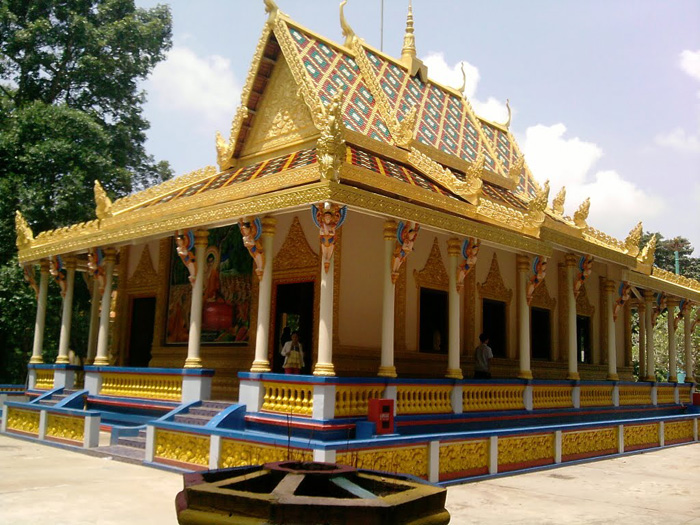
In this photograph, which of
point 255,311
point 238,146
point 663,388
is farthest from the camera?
point 663,388

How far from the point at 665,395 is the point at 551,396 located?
19.3 ft

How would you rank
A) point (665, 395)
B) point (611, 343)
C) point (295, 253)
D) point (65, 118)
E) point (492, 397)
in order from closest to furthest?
point (492, 397), point (295, 253), point (611, 343), point (665, 395), point (65, 118)

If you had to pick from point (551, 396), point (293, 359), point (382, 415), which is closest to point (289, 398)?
point (382, 415)

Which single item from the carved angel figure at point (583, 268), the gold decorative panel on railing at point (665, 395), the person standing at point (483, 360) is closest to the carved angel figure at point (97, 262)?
the person standing at point (483, 360)

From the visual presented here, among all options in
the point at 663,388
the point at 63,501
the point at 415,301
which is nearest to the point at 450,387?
the point at 415,301

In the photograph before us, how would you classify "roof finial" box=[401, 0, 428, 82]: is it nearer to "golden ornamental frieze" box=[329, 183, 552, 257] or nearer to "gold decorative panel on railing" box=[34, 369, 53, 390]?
"golden ornamental frieze" box=[329, 183, 552, 257]

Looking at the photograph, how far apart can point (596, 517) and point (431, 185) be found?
5.85m

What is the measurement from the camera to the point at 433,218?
9711mm

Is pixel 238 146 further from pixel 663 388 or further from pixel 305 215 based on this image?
pixel 663 388

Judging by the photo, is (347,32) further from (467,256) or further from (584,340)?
(584,340)

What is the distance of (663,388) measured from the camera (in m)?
16.5

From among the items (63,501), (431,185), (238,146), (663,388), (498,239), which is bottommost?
(63,501)

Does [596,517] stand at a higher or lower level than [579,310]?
lower

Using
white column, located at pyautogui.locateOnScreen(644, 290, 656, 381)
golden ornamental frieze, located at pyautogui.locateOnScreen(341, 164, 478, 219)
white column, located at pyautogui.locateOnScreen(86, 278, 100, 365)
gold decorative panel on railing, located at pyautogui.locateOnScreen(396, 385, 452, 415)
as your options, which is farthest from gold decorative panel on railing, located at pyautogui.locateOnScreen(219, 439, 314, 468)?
white column, located at pyautogui.locateOnScreen(644, 290, 656, 381)
